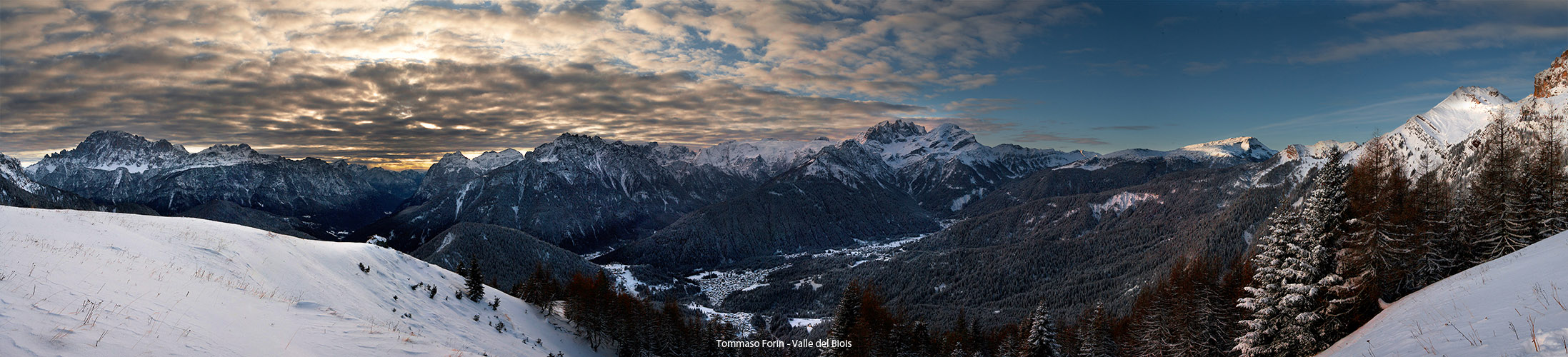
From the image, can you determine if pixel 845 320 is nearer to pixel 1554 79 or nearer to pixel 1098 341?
pixel 1098 341

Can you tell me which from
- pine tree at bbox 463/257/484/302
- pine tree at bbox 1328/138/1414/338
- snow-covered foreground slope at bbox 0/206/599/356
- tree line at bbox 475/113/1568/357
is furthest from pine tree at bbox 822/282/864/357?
pine tree at bbox 1328/138/1414/338

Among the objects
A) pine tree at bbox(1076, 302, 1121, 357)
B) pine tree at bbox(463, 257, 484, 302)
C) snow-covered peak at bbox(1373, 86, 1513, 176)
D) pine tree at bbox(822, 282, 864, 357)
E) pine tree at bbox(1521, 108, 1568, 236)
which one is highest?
snow-covered peak at bbox(1373, 86, 1513, 176)

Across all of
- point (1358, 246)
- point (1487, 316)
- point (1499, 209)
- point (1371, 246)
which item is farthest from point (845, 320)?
point (1499, 209)

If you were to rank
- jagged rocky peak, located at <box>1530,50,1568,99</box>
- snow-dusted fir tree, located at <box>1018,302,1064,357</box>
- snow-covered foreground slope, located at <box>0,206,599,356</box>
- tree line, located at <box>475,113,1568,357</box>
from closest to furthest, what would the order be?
snow-covered foreground slope, located at <box>0,206,599,356</box>, tree line, located at <box>475,113,1568,357</box>, snow-dusted fir tree, located at <box>1018,302,1064,357</box>, jagged rocky peak, located at <box>1530,50,1568,99</box>

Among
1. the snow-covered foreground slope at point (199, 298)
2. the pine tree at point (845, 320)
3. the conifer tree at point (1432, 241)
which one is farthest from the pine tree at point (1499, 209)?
the snow-covered foreground slope at point (199, 298)

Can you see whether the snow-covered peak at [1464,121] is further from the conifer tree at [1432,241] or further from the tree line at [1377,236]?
the conifer tree at [1432,241]

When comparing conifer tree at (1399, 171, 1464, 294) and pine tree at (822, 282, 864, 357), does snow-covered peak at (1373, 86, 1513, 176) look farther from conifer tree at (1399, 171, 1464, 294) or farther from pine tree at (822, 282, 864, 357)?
pine tree at (822, 282, 864, 357)
